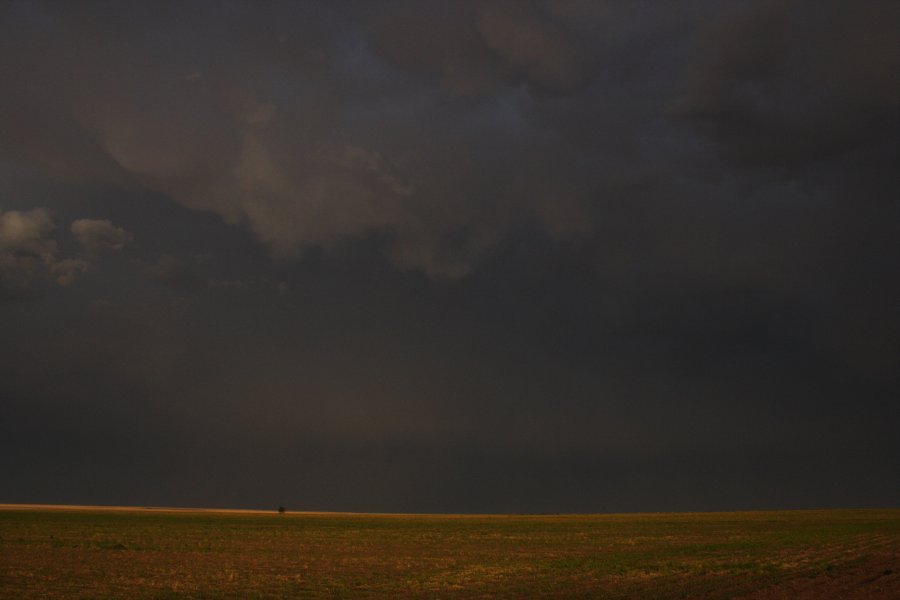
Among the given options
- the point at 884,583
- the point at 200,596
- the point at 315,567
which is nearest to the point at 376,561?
the point at 315,567

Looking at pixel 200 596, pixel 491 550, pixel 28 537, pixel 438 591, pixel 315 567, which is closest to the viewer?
pixel 200 596

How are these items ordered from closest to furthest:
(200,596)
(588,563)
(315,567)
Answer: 1. (200,596)
2. (315,567)
3. (588,563)

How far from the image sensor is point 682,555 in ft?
130

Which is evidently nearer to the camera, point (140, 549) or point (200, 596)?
point (200, 596)

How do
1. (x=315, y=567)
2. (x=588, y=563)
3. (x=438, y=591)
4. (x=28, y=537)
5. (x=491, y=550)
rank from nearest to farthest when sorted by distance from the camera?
1. (x=438, y=591)
2. (x=315, y=567)
3. (x=588, y=563)
4. (x=491, y=550)
5. (x=28, y=537)

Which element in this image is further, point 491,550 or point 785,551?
point 491,550

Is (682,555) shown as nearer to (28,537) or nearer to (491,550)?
(491,550)

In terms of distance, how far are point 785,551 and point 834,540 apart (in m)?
13.2

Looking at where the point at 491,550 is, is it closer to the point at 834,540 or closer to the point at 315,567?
the point at 315,567

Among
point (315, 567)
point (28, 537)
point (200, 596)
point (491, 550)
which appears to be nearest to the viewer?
point (200, 596)

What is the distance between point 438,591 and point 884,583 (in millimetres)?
15193

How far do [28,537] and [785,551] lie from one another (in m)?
46.9

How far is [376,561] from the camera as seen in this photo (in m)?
36.1

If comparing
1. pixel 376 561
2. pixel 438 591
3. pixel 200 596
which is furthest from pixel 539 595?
pixel 376 561
